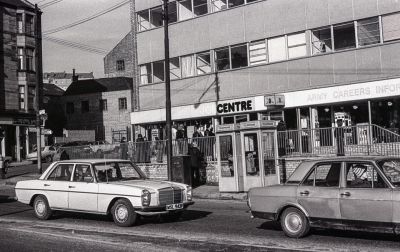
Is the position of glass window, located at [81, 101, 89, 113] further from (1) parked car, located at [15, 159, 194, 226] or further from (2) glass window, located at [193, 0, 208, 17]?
(1) parked car, located at [15, 159, 194, 226]

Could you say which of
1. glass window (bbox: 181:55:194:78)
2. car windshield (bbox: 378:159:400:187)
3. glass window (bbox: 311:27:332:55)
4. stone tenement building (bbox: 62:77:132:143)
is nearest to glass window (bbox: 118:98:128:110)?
stone tenement building (bbox: 62:77:132:143)

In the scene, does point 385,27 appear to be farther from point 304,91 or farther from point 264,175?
point 264,175

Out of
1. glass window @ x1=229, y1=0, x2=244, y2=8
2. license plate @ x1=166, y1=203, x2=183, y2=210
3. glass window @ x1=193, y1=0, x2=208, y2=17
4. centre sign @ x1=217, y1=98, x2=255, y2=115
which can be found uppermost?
glass window @ x1=193, y1=0, x2=208, y2=17

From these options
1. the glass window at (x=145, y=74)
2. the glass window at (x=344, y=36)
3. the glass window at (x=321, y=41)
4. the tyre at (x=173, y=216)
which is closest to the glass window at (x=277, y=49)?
the glass window at (x=321, y=41)

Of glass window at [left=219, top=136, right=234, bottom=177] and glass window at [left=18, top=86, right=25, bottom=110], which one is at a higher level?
glass window at [left=18, top=86, right=25, bottom=110]

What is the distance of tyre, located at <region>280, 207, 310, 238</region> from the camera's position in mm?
9047

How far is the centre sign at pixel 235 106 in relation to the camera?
2570 centimetres

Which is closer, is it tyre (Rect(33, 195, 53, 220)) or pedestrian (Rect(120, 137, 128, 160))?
tyre (Rect(33, 195, 53, 220))

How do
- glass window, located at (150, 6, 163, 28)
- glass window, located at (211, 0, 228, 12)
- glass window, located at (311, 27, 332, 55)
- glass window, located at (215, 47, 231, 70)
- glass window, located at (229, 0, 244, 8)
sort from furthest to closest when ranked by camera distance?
glass window, located at (150, 6, 163, 28)
glass window, located at (211, 0, 228, 12)
glass window, located at (215, 47, 231, 70)
glass window, located at (229, 0, 244, 8)
glass window, located at (311, 27, 332, 55)

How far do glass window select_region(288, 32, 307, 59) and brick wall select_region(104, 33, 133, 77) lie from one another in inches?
1623

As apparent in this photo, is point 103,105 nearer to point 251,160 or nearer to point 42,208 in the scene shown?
point 251,160

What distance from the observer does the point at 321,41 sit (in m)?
23.8

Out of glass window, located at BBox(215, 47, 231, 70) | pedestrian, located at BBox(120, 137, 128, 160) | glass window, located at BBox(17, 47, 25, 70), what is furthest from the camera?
glass window, located at BBox(17, 47, 25, 70)

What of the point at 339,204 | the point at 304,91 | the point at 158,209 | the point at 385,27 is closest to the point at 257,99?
the point at 304,91
